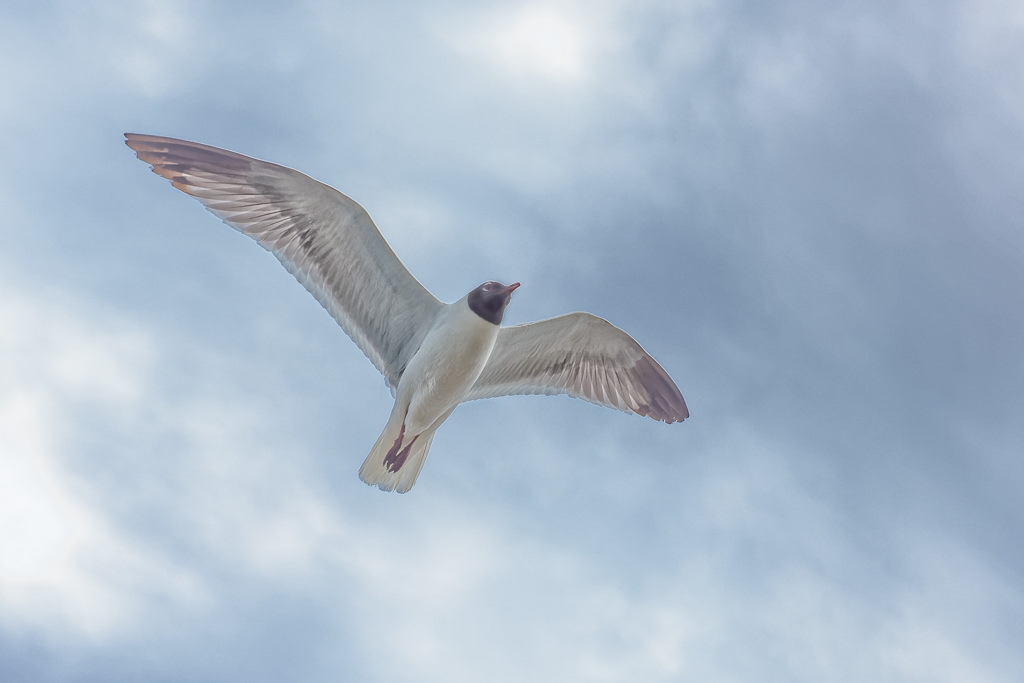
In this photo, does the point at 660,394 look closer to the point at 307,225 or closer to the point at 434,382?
the point at 434,382

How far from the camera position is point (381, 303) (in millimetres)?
9703

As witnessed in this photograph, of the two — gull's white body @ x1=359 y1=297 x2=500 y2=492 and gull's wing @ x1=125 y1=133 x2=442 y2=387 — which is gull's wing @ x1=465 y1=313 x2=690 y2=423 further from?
gull's wing @ x1=125 y1=133 x2=442 y2=387

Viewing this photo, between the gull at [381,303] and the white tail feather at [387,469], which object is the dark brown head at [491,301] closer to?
the gull at [381,303]

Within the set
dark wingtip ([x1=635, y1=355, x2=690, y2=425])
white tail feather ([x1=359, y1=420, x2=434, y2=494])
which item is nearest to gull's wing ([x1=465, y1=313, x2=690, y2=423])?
dark wingtip ([x1=635, y1=355, x2=690, y2=425])

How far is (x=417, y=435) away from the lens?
957cm

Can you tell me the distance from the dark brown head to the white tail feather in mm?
1482

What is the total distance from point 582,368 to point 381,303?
8.24 ft

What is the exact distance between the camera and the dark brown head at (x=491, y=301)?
361 inches

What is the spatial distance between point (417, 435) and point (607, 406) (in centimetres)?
243

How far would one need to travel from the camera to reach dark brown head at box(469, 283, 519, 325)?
30.1 feet

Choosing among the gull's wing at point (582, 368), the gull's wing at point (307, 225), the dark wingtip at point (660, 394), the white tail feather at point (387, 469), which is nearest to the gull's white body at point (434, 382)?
the white tail feather at point (387, 469)

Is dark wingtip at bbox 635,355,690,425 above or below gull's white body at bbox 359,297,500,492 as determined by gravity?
above

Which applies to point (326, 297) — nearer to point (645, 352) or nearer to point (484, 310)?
point (484, 310)

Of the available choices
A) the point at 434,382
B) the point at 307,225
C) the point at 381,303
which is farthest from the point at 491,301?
the point at 307,225
